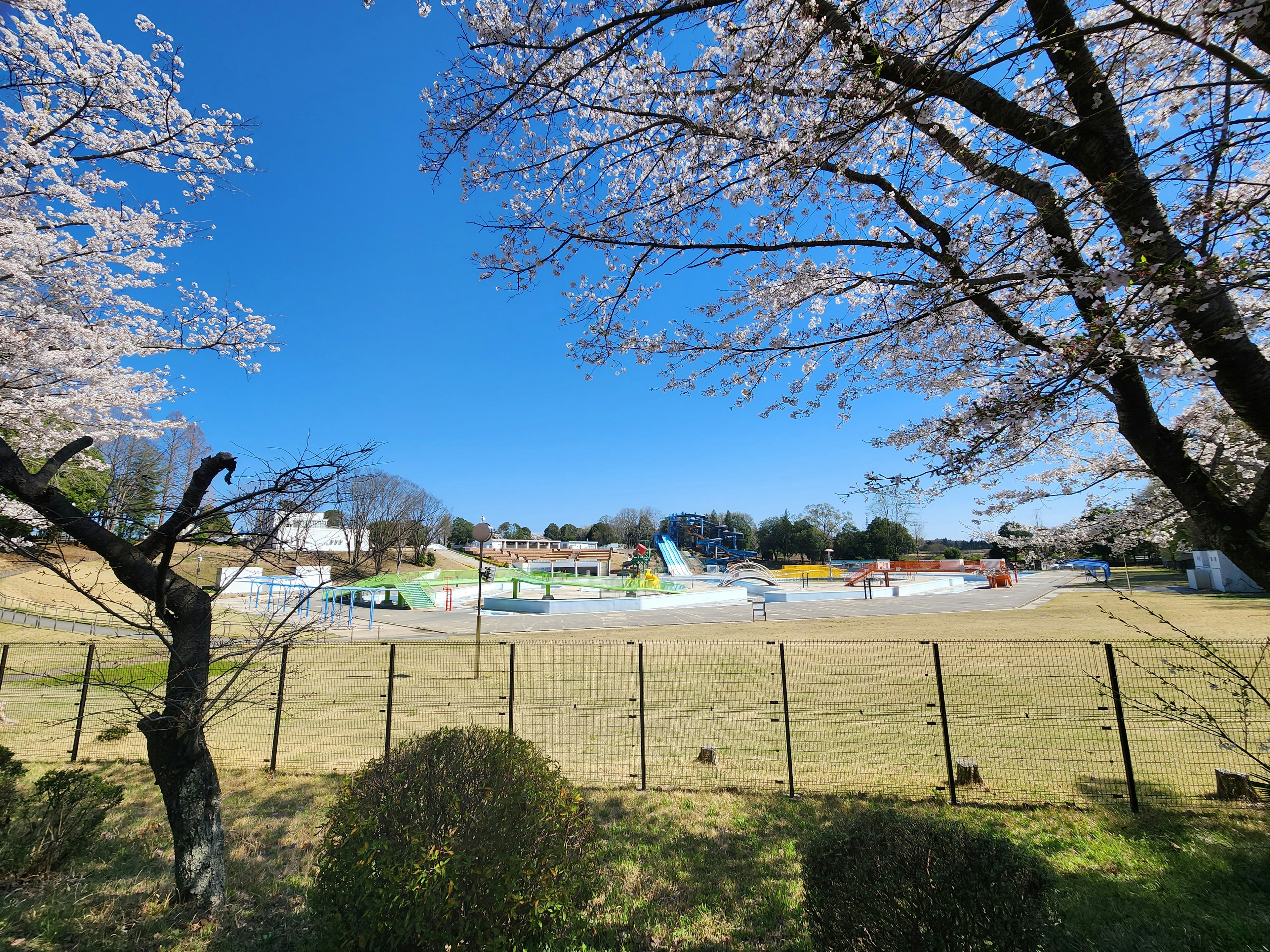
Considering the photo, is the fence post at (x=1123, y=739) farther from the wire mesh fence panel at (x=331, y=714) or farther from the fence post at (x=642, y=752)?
the wire mesh fence panel at (x=331, y=714)

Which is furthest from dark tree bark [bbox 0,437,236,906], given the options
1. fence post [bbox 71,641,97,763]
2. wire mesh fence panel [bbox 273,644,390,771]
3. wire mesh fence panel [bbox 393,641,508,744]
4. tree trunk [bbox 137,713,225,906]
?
fence post [bbox 71,641,97,763]

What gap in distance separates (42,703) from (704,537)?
74178mm

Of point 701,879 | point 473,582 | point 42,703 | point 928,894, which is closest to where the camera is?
point 928,894

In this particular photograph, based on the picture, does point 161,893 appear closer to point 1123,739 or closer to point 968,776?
point 968,776

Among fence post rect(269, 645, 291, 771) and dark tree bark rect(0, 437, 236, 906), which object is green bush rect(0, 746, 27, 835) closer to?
dark tree bark rect(0, 437, 236, 906)

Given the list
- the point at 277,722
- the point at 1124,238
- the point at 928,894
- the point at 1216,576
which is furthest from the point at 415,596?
the point at 1216,576

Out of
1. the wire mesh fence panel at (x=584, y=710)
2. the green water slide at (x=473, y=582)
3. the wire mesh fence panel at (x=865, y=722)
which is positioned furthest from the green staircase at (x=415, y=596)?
the wire mesh fence panel at (x=865, y=722)

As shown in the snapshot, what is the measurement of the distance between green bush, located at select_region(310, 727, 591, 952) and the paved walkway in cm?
1608

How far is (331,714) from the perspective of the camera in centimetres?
951

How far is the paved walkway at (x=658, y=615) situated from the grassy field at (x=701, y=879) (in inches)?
547

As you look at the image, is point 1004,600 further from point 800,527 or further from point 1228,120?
point 800,527

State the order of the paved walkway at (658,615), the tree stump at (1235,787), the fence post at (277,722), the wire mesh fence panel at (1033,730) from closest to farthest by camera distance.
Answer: the tree stump at (1235,787) → the wire mesh fence panel at (1033,730) → the fence post at (277,722) → the paved walkway at (658,615)

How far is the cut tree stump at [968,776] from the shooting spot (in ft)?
19.1

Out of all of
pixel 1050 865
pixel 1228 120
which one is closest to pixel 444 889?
pixel 1050 865
